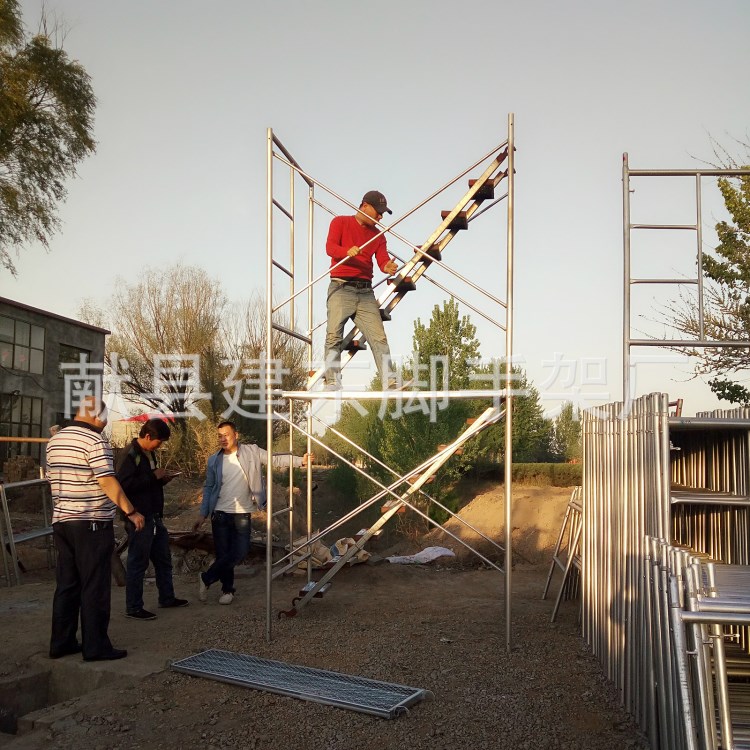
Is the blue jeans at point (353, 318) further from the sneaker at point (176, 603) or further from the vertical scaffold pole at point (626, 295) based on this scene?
the sneaker at point (176, 603)

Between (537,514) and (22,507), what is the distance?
12495 mm

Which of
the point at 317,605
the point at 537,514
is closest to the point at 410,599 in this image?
the point at 317,605

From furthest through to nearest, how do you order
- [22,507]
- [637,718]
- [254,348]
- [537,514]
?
1. [254,348]
2. [22,507]
3. [537,514]
4. [637,718]

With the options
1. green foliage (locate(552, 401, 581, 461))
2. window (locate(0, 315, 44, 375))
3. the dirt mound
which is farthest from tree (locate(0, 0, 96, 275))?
green foliage (locate(552, 401, 581, 461))

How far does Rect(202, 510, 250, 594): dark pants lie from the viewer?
8781mm

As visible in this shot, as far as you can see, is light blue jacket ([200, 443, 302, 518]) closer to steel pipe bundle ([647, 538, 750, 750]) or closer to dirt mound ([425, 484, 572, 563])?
steel pipe bundle ([647, 538, 750, 750])

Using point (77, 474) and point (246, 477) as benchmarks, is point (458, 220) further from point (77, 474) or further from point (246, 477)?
point (77, 474)

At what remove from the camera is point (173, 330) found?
3369 cm

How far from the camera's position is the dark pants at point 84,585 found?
636cm

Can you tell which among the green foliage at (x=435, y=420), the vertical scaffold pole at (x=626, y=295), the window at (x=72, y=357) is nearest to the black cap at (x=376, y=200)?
the vertical scaffold pole at (x=626, y=295)

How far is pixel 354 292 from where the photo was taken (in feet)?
25.6

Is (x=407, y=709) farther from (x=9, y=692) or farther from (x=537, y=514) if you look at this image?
(x=537, y=514)

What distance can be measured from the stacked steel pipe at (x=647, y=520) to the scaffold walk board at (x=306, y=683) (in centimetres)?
149

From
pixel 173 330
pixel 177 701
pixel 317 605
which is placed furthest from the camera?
pixel 173 330
